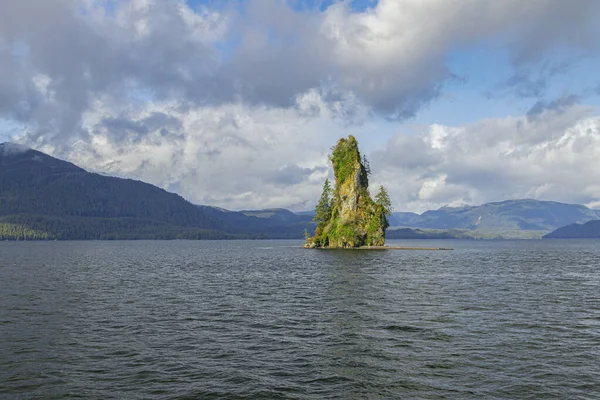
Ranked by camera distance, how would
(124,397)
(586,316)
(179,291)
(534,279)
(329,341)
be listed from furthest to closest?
(534,279) → (179,291) → (586,316) → (329,341) → (124,397)

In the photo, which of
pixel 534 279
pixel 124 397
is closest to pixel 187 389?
pixel 124 397

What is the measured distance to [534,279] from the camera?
8906 cm

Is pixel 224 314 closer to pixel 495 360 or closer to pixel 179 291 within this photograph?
pixel 179 291

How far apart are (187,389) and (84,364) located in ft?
33.6

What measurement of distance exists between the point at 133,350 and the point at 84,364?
4.10 meters

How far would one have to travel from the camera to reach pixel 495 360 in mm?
32156

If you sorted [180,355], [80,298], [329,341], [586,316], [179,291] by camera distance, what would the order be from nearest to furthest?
1. [180,355]
2. [329,341]
3. [586,316]
4. [80,298]
5. [179,291]

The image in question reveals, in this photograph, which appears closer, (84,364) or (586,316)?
(84,364)

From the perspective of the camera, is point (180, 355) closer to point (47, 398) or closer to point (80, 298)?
point (47, 398)

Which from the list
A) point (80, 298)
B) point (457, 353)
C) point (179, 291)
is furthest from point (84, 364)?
point (179, 291)

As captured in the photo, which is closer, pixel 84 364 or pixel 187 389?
pixel 187 389

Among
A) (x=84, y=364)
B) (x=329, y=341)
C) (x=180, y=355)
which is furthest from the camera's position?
(x=329, y=341)

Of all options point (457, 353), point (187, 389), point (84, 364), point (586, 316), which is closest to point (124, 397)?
point (187, 389)

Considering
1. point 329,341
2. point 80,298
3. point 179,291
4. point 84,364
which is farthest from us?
point 179,291
